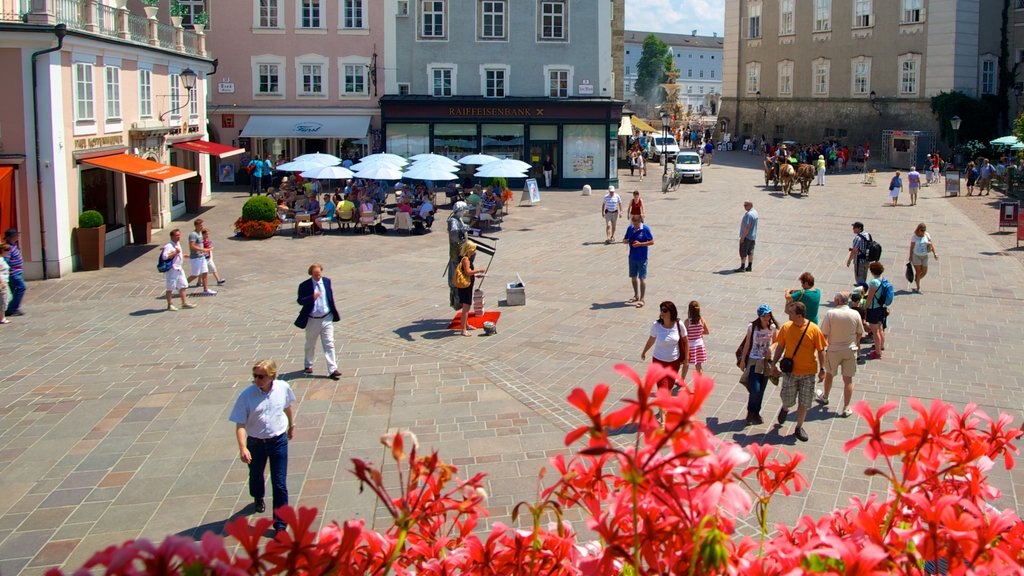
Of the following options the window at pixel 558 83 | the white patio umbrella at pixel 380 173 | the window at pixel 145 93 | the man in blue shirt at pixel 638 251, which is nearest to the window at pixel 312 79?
the window at pixel 558 83

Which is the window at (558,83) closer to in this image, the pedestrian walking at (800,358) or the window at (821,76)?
the window at (821,76)

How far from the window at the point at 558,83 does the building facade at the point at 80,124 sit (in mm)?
15184

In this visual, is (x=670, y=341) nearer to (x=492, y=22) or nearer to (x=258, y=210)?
(x=258, y=210)

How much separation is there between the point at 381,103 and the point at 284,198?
9.47 metres

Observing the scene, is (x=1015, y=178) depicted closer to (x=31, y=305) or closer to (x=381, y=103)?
(x=381, y=103)

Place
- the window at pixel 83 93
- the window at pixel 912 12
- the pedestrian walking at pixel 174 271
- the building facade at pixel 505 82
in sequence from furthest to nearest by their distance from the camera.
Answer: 1. the window at pixel 912 12
2. the building facade at pixel 505 82
3. the window at pixel 83 93
4. the pedestrian walking at pixel 174 271

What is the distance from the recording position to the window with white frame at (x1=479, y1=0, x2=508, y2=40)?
3938 cm

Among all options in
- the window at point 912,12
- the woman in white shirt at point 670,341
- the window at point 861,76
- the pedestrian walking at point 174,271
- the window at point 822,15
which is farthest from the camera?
the window at point 822,15

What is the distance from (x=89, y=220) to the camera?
21109mm

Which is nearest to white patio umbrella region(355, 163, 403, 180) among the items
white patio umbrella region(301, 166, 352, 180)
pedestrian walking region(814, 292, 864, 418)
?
white patio umbrella region(301, 166, 352, 180)

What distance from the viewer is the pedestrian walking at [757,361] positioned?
1078 cm

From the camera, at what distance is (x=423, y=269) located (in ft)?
70.5

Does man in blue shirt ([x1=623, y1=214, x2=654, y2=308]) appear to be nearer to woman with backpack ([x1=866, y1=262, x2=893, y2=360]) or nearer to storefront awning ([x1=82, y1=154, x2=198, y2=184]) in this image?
woman with backpack ([x1=866, y1=262, x2=893, y2=360])

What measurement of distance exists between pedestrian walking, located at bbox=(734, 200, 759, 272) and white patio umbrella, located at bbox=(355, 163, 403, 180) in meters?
11.5
